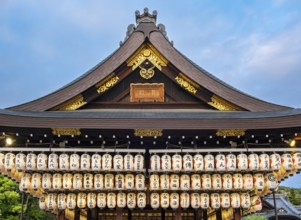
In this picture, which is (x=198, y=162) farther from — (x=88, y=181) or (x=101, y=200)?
(x=88, y=181)

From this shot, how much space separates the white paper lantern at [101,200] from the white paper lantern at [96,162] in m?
0.88

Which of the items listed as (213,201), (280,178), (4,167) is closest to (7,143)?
(4,167)

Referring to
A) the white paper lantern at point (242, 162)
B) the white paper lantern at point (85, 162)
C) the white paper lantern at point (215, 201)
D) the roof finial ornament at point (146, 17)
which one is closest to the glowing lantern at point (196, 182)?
the white paper lantern at point (215, 201)

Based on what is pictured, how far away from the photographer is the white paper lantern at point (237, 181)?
10.6m

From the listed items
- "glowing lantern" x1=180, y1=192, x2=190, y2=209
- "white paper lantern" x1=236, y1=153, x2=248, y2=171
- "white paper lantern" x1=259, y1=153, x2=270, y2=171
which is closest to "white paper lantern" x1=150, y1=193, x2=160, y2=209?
"glowing lantern" x1=180, y1=192, x2=190, y2=209

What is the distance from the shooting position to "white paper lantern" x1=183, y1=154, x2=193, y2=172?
1047 cm

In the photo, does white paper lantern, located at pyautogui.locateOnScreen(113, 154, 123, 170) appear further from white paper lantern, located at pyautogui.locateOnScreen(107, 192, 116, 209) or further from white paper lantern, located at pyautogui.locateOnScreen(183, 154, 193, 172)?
white paper lantern, located at pyautogui.locateOnScreen(183, 154, 193, 172)

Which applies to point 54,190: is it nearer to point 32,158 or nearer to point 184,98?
point 32,158

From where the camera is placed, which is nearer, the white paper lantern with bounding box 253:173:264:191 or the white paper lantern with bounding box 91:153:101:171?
the white paper lantern with bounding box 91:153:101:171

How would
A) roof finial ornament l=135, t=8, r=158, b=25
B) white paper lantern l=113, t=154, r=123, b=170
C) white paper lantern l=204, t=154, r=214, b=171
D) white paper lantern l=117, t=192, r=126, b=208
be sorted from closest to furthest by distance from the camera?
white paper lantern l=113, t=154, r=123, b=170 < white paper lantern l=204, t=154, r=214, b=171 < white paper lantern l=117, t=192, r=126, b=208 < roof finial ornament l=135, t=8, r=158, b=25

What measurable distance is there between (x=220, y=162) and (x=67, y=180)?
15.3 ft

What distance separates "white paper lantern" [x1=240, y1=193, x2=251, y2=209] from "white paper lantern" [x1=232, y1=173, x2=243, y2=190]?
383 mm

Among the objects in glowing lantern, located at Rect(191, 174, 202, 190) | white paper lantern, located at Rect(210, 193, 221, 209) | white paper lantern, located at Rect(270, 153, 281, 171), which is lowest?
white paper lantern, located at Rect(210, 193, 221, 209)

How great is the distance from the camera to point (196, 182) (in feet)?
34.7
